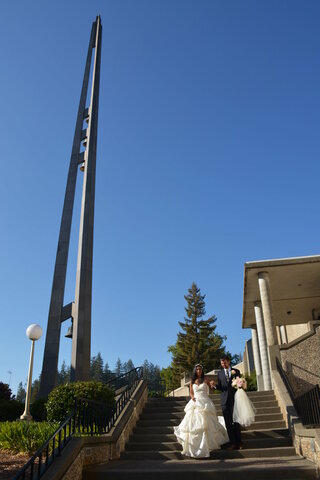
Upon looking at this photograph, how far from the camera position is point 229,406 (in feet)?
25.7

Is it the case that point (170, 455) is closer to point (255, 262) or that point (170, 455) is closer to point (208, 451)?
point (208, 451)

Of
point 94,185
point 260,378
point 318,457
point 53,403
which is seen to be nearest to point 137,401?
point 53,403

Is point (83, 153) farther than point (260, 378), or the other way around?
point (83, 153)

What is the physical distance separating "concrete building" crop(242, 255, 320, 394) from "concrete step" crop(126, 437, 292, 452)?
128 inches

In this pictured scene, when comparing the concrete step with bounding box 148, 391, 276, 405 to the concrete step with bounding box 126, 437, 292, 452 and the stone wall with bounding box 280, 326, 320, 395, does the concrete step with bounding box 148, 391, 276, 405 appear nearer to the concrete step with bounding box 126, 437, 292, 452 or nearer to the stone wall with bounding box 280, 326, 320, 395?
the stone wall with bounding box 280, 326, 320, 395

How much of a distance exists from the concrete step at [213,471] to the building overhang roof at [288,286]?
826 centimetres

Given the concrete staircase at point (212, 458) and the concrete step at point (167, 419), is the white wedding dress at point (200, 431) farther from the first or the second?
the concrete step at point (167, 419)

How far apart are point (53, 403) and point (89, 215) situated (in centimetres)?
1011

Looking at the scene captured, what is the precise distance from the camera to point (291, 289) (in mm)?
17656

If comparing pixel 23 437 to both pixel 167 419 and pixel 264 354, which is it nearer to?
pixel 167 419

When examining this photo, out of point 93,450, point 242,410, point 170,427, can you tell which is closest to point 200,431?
point 242,410

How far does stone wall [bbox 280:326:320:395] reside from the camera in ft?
36.2

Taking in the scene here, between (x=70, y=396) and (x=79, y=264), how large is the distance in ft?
27.8

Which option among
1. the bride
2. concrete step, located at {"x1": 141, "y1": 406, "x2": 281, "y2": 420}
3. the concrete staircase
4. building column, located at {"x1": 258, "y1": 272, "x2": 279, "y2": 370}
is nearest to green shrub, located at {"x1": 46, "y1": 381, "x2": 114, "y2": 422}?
the concrete staircase
